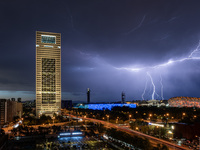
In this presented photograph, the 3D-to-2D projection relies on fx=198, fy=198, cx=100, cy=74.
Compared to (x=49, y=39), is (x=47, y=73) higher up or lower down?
lower down

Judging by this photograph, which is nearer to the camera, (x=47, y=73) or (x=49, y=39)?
(x=47, y=73)

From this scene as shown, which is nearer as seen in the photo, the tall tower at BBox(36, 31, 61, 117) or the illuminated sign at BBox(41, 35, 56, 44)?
the tall tower at BBox(36, 31, 61, 117)

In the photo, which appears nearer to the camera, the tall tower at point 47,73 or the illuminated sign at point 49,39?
the tall tower at point 47,73

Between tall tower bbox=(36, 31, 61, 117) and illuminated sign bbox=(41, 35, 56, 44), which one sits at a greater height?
illuminated sign bbox=(41, 35, 56, 44)

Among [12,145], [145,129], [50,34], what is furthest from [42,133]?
[50,34]

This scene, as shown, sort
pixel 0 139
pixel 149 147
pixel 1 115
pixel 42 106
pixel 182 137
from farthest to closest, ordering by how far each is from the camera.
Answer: pixel 42 106 < pixel 1 115 < pixel 182 137 < pixel 0 139 < pixel 149 147

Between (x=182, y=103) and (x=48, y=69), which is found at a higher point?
(x=48, y=69)

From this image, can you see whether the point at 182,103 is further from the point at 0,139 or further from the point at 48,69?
the point at 0,139

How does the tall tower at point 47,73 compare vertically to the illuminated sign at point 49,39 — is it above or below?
below
